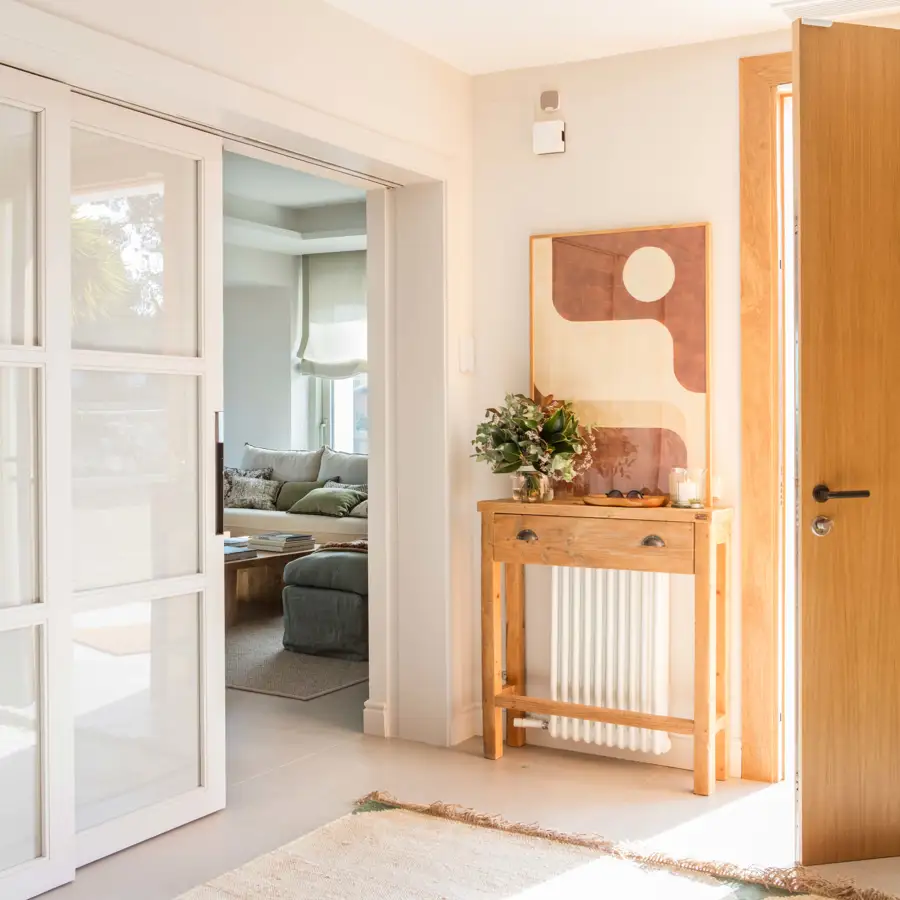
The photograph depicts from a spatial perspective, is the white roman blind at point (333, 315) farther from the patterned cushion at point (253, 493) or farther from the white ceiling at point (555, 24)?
the white ceiling at point (555, 24)

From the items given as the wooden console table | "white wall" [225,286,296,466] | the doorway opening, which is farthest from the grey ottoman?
"white wall" [225,286,296,466]

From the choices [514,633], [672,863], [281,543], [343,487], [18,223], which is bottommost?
[672,863]

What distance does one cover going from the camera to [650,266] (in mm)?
3834

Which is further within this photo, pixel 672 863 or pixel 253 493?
pixel 253 493

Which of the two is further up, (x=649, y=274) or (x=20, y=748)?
(x=649, y=274)

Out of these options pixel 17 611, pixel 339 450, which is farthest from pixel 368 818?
pixel 339 450

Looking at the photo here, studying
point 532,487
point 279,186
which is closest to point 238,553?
point 279,186

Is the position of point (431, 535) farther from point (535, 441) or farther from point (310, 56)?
point (310, 56)

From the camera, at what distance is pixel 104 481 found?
9.64ft

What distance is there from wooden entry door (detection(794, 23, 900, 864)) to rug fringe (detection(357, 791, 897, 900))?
0.15 m

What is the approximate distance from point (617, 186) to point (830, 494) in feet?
5.15

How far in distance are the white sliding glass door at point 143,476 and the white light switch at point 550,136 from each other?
1313 mm

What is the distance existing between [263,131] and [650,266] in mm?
1453

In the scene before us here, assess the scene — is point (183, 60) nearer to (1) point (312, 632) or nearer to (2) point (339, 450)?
(1) point (312, 632)
